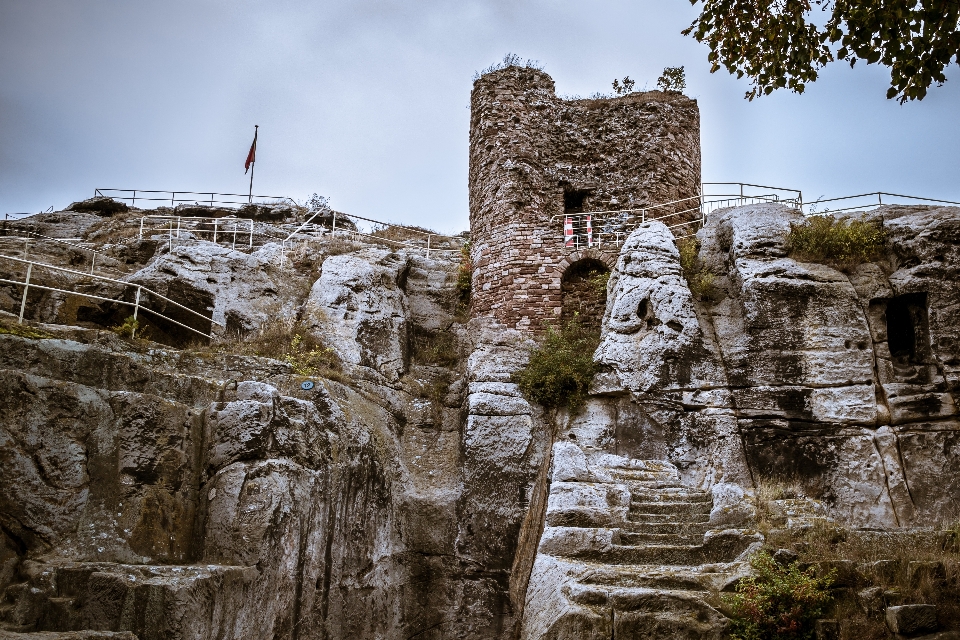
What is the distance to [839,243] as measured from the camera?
15188mm

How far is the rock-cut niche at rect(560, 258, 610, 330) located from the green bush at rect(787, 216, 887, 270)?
383 cm

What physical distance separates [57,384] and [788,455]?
10.8 meters

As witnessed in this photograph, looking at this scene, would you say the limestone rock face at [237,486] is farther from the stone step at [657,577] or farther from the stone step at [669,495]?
the stone step at [657,577]

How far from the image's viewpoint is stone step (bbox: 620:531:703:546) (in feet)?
35.8

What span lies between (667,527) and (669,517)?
1.06 feet

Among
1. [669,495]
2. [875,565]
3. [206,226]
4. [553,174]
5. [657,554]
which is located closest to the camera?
[875,565]

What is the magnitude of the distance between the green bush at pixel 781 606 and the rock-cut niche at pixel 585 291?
903 cm

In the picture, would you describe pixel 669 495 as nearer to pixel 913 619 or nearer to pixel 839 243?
pixel 913 619

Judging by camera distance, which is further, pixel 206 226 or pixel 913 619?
pixel 206 226

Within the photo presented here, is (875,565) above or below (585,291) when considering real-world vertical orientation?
below

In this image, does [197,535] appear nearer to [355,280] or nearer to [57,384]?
[57,384]

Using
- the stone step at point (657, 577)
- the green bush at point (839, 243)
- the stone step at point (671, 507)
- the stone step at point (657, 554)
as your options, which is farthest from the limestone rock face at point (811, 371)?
the stone step at point (657, 577)

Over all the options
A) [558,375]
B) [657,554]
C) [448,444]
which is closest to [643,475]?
[657,554]

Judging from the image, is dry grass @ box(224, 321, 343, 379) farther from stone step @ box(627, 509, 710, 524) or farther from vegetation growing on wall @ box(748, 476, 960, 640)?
vegetation growing on wall @ box(748, 476, 960, 640)
